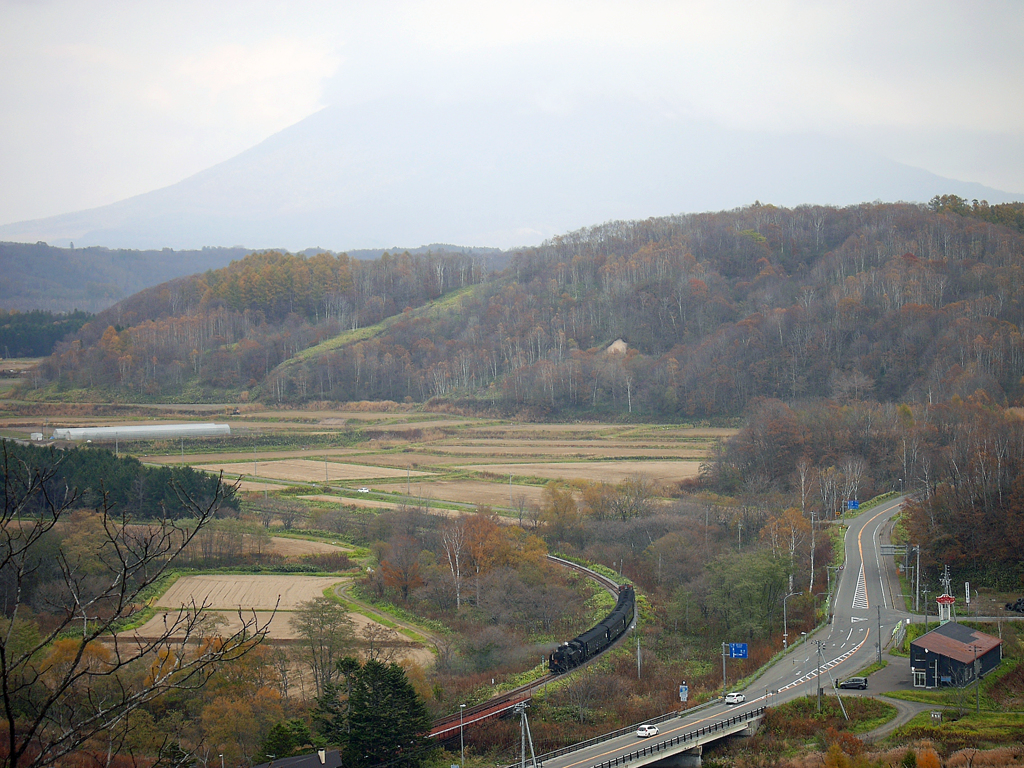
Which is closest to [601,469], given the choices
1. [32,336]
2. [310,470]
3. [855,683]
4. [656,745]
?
[310,470]

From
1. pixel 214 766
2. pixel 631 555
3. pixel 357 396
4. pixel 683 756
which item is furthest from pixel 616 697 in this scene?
pixel 357 396

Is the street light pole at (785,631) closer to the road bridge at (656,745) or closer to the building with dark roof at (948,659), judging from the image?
the building with dark roof at (948,659)

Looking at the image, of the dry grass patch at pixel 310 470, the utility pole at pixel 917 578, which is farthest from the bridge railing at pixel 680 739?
the dry grass patch at pixel 310 470

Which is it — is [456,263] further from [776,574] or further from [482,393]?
[776,574]

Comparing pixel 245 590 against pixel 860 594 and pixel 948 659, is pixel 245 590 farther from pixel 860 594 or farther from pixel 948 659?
pixel 948 659

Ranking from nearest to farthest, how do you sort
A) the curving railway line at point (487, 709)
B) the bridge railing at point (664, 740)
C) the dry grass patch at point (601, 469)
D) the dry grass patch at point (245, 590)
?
1. the bridge railing at point (664, 740)
2. the curving railway line at point (487, 709)
3. the dry grass patch at point (245, 590)
4. the dry grass patch at point (601, 469)
